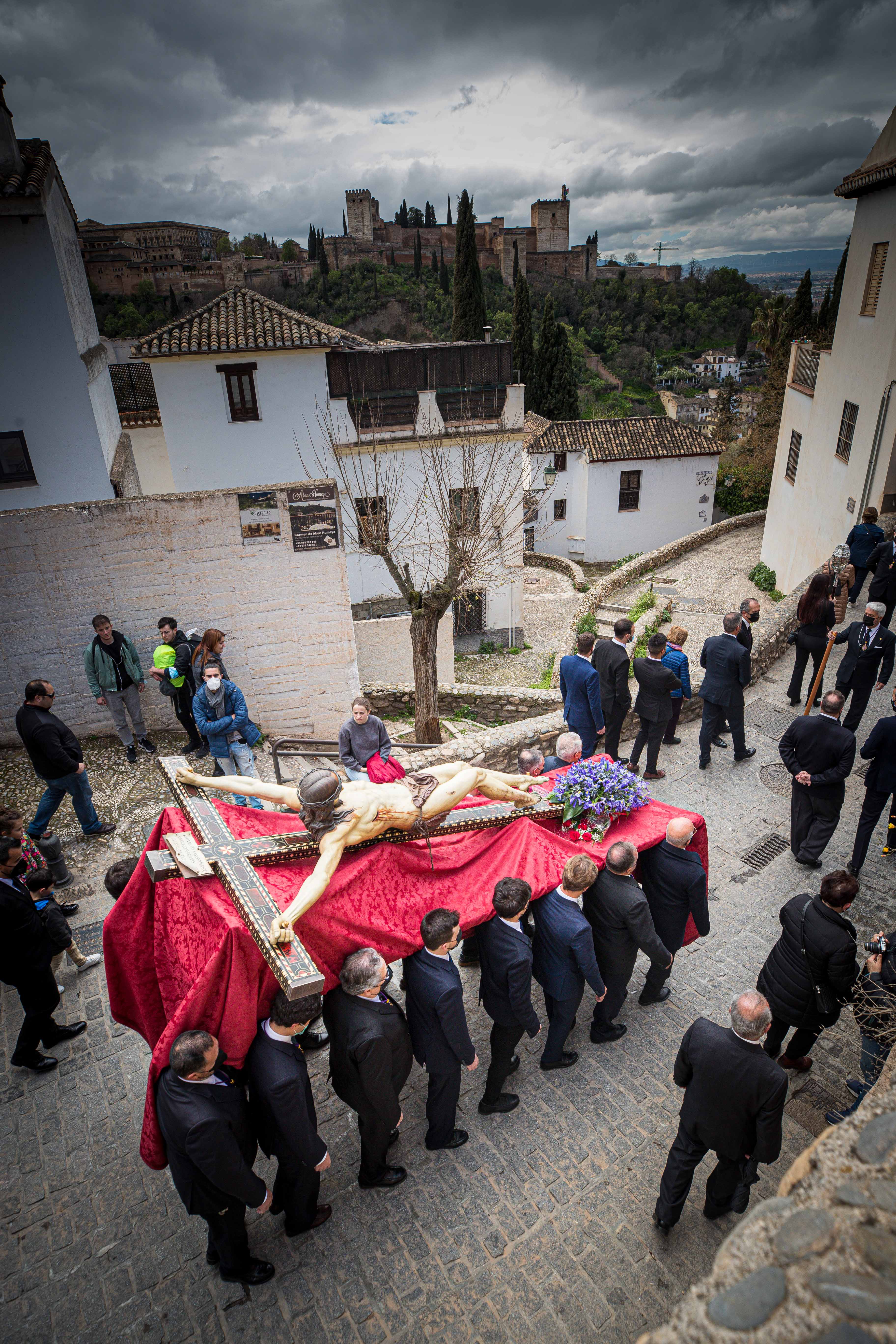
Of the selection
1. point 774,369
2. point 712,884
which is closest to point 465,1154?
point 712,884

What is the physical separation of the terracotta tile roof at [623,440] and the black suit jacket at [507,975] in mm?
28810

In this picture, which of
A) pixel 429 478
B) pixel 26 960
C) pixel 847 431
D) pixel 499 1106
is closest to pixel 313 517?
pixel 26 960

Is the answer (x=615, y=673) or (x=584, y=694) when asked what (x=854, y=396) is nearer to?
(x=615, y=673)

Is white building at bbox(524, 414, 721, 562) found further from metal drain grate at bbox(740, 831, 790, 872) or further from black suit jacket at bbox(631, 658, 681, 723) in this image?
metal drain grate at bbox(740, 831, 790, 872)

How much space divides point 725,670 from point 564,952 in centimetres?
452

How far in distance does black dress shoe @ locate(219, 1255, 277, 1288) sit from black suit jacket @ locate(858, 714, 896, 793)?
18.3ft

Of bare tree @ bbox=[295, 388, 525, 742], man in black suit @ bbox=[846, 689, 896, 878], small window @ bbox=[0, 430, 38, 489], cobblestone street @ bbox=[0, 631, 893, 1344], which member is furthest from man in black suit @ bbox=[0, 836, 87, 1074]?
small window @ bbox=[0, 430, 38, 489]

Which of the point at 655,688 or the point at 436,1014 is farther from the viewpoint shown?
the point at 655,688

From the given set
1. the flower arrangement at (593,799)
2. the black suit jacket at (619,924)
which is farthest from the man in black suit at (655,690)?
the black suit jacket at (619,924)

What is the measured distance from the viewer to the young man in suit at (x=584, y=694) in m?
7.43

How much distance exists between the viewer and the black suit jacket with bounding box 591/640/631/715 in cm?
769

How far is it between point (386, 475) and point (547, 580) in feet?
50.1

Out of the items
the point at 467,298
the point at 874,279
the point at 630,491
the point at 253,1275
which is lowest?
the point at 630,491

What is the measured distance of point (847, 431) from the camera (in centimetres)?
1471
